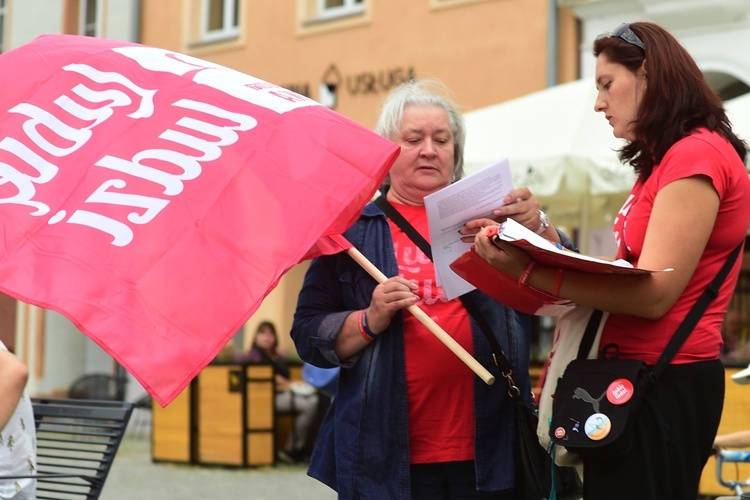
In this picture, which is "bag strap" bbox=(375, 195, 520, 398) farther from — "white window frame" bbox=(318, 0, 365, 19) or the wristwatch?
"white window frame" bbox=(318, 0, 365, 19)

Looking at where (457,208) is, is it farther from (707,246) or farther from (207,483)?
(207,483)

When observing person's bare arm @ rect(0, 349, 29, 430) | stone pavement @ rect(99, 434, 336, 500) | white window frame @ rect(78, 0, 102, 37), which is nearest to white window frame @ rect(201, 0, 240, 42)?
white window frame @ rect(78, 0, 102, 37)

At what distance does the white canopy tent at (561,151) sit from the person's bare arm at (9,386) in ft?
16.1

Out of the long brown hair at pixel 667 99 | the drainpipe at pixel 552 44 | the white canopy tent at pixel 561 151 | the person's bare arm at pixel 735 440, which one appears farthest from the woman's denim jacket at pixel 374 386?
the drainpipe at pixel 552 44

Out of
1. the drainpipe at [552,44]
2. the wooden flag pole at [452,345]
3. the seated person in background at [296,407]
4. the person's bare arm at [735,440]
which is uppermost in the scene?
the drainpipe at [552,44]

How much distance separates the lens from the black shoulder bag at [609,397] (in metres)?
2.82

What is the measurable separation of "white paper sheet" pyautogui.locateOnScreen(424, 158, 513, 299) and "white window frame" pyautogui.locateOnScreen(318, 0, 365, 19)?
13.2 meters

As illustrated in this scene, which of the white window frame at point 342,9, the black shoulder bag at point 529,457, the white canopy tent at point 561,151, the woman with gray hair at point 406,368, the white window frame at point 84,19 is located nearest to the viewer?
the black shoulder bag at point 529,457

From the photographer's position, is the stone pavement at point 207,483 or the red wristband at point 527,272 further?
the stone pavement at point 207,483

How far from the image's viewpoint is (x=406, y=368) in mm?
3586

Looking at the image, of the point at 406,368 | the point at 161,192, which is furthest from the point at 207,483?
the point at 161,192

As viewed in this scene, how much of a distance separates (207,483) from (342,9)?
A: 817cm

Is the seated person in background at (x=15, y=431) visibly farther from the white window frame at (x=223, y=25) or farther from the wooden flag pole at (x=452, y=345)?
the white window frame at (x=223, y=25)

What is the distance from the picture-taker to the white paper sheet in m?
3.38
